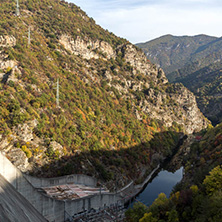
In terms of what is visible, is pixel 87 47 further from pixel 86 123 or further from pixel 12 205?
pixel 12 205

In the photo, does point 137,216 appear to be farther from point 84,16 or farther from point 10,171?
point 84,16

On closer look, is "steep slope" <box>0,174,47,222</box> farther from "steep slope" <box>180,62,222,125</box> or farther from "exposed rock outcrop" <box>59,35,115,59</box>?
"steep slope" <box>180,62,222,125</box>

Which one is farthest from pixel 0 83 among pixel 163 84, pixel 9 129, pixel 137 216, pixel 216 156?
pixel 163 84

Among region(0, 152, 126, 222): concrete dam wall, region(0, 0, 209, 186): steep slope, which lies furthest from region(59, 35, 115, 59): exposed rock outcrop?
region(0, 152, 126, 222): concrete dam wall

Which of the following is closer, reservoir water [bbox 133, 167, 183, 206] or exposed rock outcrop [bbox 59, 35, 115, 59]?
reservoir water [bbox 133, 167, 183, 206]

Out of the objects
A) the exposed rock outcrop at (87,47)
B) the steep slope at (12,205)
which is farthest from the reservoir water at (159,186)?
the exposed rock outcrop at (87,47)
